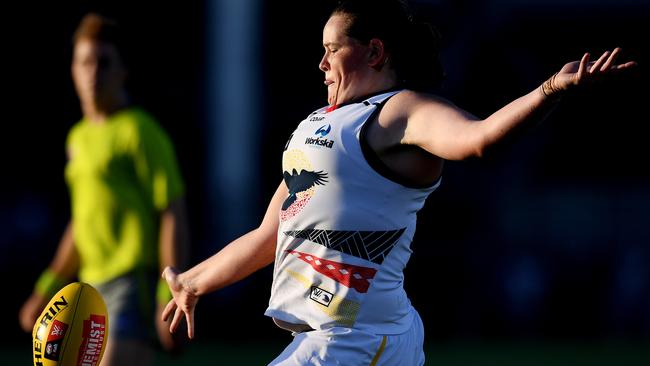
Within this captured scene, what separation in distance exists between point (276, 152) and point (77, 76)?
824 cm

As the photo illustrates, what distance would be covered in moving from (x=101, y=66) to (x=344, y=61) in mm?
2393

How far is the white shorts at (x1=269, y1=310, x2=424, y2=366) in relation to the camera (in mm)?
3992

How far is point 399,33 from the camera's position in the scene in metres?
4.20

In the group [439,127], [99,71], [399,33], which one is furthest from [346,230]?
[99,71]

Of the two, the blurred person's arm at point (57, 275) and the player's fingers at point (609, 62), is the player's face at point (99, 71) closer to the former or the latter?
the blurred person's arm at point (57, 275)

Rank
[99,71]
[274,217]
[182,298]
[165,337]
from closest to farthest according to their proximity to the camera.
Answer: [274,217] → [182,298] → [165,337] → [99,71]

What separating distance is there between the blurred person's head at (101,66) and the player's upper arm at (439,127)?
2.67 metres

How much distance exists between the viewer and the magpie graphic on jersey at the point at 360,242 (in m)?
3.99

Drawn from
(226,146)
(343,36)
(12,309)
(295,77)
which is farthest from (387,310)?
(295,77)

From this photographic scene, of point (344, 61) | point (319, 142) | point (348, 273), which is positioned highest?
point (344, 61)

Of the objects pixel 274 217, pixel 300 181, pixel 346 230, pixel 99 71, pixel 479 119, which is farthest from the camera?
pixel 99 71

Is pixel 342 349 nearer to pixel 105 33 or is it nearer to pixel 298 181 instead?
pixel 298 181

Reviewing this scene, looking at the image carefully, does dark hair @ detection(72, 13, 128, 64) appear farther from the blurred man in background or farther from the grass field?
the grass field

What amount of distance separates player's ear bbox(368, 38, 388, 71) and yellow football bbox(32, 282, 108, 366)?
1298 mm
